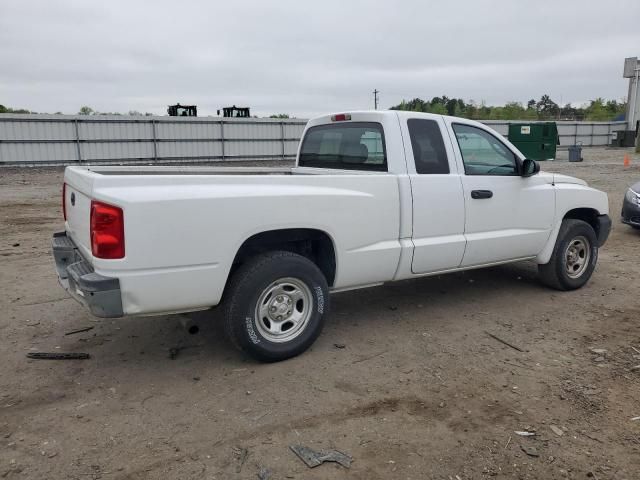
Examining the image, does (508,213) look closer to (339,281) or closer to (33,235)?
(339,281)

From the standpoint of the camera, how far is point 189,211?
3479 mm

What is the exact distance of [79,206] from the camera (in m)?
3.85

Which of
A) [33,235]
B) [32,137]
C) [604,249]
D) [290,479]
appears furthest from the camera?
[32,137]

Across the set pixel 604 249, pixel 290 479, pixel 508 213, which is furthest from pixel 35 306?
pixel 604 249

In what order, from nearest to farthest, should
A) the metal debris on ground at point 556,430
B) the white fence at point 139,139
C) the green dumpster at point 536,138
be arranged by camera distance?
the metal debris on ground at point 556,430, the white fence at point 139,139, the green dumpster at point 536,138

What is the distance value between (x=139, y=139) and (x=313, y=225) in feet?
74.8

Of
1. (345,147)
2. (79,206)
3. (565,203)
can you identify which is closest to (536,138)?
(565,203)

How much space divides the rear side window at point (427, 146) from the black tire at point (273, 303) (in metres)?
1.42

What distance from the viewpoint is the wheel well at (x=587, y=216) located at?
6086mm

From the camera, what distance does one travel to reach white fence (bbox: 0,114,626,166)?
22.4 m

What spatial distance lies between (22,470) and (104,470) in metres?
0.42

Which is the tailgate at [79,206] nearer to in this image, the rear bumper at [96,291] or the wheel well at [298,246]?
the rear bumper at [96,291]

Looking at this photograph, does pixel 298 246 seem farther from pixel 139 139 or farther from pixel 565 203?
pixel 139 139

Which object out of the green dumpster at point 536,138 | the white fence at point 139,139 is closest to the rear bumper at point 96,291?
the white fence at point 139,139
